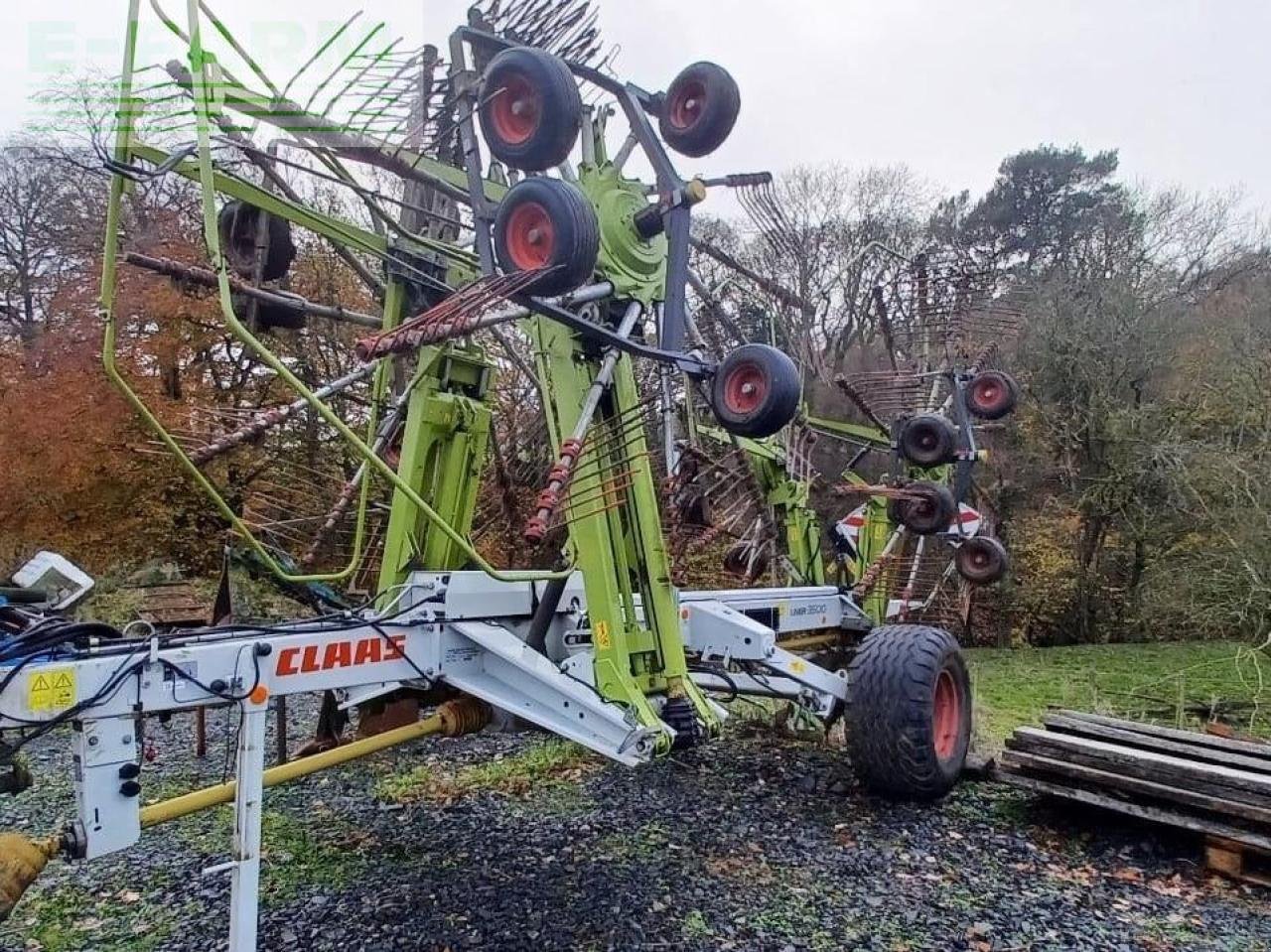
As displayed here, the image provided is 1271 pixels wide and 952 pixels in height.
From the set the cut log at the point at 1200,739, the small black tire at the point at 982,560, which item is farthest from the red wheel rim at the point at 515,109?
the small black tire at the point at 982,560

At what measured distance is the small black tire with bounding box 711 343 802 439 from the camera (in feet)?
13.1

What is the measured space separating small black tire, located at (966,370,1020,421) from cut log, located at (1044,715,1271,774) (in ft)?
14.7

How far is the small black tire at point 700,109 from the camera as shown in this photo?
445 centimetres

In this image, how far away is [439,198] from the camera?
5.48 metres

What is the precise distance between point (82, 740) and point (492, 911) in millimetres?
2004

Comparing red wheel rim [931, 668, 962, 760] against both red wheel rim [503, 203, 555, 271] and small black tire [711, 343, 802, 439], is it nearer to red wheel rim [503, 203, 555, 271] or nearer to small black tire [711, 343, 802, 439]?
small black tire [711, 343, 802, 439]

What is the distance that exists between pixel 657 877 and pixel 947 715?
2328 millimetres

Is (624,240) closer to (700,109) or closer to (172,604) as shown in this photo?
(700,109)

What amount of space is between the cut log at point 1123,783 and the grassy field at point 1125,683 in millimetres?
1260

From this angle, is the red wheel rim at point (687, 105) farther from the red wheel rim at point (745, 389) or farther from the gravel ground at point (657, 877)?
the gravel ground at point (657, 877)

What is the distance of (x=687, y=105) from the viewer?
455 centimetres

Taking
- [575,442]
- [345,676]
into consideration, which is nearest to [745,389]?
[575,442]

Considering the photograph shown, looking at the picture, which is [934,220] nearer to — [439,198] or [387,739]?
[439,198]

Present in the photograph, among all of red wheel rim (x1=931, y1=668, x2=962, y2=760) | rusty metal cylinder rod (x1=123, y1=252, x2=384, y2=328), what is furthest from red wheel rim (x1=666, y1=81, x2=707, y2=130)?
red wheel rim (x1=931, y1=668, x2=962, y2=760)
